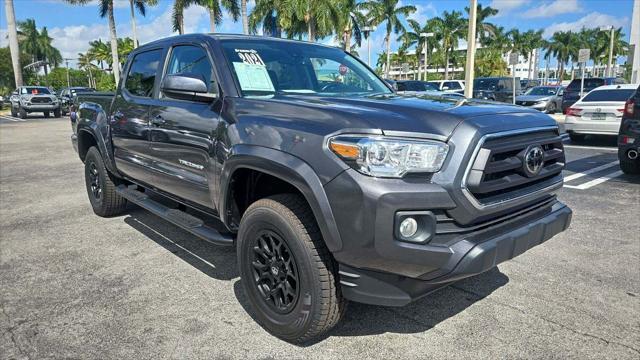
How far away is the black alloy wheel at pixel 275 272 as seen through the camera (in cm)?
270

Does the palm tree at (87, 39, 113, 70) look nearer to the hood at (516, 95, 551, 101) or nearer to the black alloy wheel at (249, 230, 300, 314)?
the hood at (516, 95, 551, 101)

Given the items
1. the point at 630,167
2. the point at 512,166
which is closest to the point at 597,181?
the point at 630,167

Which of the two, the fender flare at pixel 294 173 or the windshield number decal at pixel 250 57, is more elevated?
the windshield number decal at pixel 250 57

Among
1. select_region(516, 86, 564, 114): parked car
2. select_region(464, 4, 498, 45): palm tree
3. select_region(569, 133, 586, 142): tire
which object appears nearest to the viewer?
select_region(569, 133, 586, 142): tire

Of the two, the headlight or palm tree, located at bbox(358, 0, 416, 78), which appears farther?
palm tree, located at bbox(358, 0, 416, 78)

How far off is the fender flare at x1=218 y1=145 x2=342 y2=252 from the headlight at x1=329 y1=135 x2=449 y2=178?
229mm

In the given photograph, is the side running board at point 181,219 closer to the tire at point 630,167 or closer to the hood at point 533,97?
the tire at point 630,167

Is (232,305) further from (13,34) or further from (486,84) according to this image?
(13,34)

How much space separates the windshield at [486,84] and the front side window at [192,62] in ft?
66.5

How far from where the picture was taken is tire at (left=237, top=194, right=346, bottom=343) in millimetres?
2518

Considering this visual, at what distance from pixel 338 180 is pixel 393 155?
29 cm

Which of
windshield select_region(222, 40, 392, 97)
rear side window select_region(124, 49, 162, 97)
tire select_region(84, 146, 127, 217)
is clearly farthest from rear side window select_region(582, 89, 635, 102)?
tire select_region(84, 146, 127, 217)

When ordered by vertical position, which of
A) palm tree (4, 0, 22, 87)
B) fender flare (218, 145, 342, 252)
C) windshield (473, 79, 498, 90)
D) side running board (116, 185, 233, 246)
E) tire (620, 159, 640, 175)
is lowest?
tire (620, 159, 640, 175)

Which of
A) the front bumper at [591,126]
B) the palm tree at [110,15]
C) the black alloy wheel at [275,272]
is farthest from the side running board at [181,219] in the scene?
the palm tree at [110,15]
